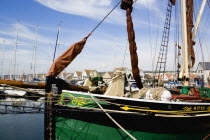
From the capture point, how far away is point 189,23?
1282cm

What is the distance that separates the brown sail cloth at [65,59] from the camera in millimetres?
7496

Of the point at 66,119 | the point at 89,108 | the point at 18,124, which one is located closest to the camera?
the point at 89,108

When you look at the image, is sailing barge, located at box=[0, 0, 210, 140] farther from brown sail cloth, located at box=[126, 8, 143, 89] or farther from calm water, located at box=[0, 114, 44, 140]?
calm water, located at box=[0, 114, 44, 140]

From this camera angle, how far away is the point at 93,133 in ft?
24.8

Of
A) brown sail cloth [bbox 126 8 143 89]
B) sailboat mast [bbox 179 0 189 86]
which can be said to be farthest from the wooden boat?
sailboat mast [bbox 179 0 189 86]

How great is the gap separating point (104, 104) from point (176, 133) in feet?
9.65

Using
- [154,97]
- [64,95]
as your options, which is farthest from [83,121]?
[154,97]

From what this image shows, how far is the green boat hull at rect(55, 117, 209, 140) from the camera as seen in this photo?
742 centimetres

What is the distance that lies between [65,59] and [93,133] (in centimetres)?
296

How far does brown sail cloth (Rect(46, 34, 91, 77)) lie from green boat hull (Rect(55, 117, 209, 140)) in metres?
1.90

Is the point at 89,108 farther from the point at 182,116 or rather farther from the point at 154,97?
the point at 182,116

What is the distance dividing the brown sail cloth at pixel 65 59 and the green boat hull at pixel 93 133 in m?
1.90

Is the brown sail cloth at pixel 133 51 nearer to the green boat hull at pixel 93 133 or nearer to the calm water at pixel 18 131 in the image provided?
the green boat hull at pixel 93 133

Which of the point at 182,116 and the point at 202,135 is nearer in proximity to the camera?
the point at 182,116
